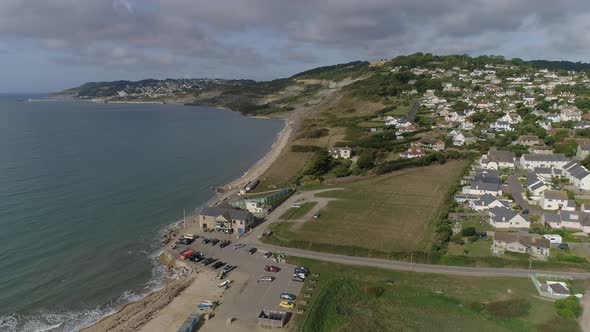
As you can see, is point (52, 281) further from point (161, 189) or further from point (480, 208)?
point (480, 208)

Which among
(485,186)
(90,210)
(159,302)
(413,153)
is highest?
(413,153)

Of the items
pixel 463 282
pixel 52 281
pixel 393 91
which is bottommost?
pixel 52 281

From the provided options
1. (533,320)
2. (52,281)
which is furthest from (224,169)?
(533,320)

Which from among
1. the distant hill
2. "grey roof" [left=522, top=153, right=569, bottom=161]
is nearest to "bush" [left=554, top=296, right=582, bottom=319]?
"grey roof" [left=522, top=153, right=569, bottom=161]

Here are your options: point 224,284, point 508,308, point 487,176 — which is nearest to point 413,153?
point 487,176

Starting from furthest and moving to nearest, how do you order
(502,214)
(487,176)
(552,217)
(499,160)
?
(499,160) < (487,176) < (502,214) < (552,217)

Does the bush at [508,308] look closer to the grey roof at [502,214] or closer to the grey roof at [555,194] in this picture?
the grey roof at [502,214]

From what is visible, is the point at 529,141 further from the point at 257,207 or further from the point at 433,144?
the point at 257,207
